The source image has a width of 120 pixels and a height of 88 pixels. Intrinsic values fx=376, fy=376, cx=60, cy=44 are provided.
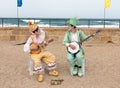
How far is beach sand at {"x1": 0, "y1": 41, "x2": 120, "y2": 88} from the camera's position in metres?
7.90

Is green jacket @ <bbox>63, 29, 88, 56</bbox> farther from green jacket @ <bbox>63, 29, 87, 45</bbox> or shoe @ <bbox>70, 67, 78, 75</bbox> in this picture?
shoe @ <bbox>70, 67, 78, 75</bbox>

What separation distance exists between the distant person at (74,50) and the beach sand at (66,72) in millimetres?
199

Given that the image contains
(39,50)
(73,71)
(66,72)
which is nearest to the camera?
(39,50)

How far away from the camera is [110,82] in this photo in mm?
8031

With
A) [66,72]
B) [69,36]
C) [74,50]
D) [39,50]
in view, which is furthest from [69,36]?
[66,72]

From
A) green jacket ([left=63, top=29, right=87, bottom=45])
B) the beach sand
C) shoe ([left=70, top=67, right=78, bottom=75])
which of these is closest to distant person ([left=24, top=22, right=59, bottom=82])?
the beach sand

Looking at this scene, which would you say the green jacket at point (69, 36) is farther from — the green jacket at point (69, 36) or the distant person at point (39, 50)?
the distant person at point (39, 50)

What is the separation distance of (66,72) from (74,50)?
2.21ft

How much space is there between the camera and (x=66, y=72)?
8.96 meters

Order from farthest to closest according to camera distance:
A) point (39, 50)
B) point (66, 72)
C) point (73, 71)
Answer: point (66, 72), point (73, 71), point (39, 50)

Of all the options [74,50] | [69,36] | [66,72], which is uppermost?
[69,36]

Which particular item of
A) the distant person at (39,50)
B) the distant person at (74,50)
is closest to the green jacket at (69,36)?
the distant person at (74,50)

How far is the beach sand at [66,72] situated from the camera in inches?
311

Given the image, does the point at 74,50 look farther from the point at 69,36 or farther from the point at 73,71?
the point at 73,71
